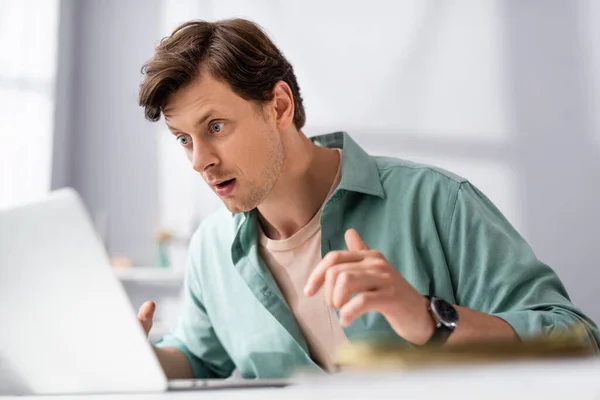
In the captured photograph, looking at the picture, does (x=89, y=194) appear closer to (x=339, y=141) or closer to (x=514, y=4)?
(x=339, y=141)

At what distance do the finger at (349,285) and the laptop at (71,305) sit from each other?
115 millimetres

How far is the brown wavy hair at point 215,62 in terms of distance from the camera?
106 cm

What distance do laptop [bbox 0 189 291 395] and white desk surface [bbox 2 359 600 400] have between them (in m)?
0.14

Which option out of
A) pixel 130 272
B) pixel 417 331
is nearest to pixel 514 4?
pixel 130 272

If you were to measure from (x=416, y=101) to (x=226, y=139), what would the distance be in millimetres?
1520

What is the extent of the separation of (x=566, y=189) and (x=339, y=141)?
4.43 ft

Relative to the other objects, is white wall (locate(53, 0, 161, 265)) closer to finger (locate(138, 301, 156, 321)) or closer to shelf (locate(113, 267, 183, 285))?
shelf (locate(113, 267, 183, 285))

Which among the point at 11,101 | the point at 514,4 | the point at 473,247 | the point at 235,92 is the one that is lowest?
the point at 11,101

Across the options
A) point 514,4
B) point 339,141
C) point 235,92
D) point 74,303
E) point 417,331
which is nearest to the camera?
point 74,303

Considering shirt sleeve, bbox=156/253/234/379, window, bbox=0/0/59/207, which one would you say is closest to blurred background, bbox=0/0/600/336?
window, bbox=0/0/59/207

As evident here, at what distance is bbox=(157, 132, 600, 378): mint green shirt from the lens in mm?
909

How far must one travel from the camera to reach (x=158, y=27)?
2.76 m

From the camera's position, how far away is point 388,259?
1.05 m

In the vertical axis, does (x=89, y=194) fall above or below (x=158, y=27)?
below
